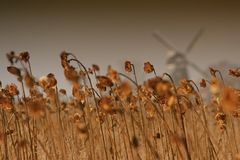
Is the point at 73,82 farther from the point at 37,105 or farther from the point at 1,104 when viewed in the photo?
the point at 1,104

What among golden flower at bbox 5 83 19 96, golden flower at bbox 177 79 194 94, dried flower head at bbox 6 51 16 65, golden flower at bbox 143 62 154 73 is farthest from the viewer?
golden flower at bbox 5 83 19 96

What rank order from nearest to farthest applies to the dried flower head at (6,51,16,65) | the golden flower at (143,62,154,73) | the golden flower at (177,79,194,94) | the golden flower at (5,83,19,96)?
the dried flower head at (6,51,16,65), the golden flower at (177,79,194,94), the golden flower at (143,62,154,73), the golden flower at (5,83,19,96)

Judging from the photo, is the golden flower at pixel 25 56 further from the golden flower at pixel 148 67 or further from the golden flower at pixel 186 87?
the golden flower at pixel 186 87

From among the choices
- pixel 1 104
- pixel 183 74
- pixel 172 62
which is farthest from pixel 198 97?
pixel 183 74

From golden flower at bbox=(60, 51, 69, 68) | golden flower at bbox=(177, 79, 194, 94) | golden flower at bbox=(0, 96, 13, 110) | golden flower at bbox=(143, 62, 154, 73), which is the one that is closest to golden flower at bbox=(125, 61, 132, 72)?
golden flower at bbox=(143, 62, 154, 73)

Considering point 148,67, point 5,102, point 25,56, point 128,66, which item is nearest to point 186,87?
point 148,67

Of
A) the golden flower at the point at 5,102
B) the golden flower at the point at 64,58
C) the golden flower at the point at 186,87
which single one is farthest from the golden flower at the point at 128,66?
the golden flower at the point at 5,102

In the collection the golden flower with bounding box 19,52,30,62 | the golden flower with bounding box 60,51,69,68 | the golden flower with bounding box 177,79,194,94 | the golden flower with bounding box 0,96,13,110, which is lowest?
the golden flower with bounding box 177,79,194,94

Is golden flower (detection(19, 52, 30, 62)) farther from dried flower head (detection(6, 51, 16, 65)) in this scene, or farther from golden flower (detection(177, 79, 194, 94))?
golden flower (detection(177, 79, 194, 94))

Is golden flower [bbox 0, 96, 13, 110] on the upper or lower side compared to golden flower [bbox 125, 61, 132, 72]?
lower

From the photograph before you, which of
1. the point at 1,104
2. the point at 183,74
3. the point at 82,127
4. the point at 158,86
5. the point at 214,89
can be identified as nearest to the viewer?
the point at 158,86

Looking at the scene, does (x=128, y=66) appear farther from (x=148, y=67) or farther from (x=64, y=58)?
(x=64, y=58)
